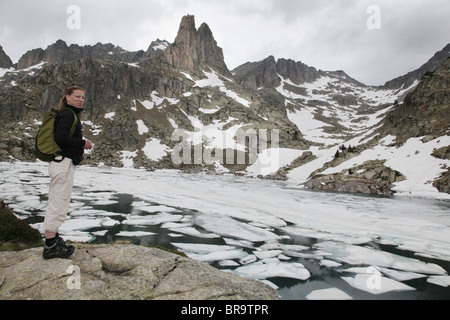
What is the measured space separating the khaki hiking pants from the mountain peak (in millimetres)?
150608

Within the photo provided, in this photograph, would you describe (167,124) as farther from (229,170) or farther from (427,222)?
(427,222)

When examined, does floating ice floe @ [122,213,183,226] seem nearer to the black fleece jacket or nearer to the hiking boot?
the hiking boot

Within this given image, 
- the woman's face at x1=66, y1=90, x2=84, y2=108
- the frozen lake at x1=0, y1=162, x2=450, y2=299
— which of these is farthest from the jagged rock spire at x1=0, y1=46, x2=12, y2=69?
the woman's face at x1=66, y1=90, x2=84, y2=108

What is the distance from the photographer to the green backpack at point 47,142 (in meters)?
3.99

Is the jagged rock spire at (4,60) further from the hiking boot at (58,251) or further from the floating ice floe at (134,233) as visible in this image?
the hiking boot at (58,251)

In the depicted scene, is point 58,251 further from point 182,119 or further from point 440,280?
point 182,119

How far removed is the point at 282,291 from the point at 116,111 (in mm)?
110191

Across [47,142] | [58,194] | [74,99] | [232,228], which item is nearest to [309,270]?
[232,228]

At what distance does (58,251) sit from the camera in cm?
404

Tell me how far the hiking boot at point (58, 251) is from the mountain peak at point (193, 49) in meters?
151

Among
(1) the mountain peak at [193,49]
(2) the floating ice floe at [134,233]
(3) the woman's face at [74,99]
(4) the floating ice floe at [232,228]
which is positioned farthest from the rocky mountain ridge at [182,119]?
(3) the woman's face at [74,99]

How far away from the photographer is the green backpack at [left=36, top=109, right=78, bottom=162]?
3988 millimetres

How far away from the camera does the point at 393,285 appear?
208 inches

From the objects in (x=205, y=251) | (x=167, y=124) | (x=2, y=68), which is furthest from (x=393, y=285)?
(x=2, y=68)
